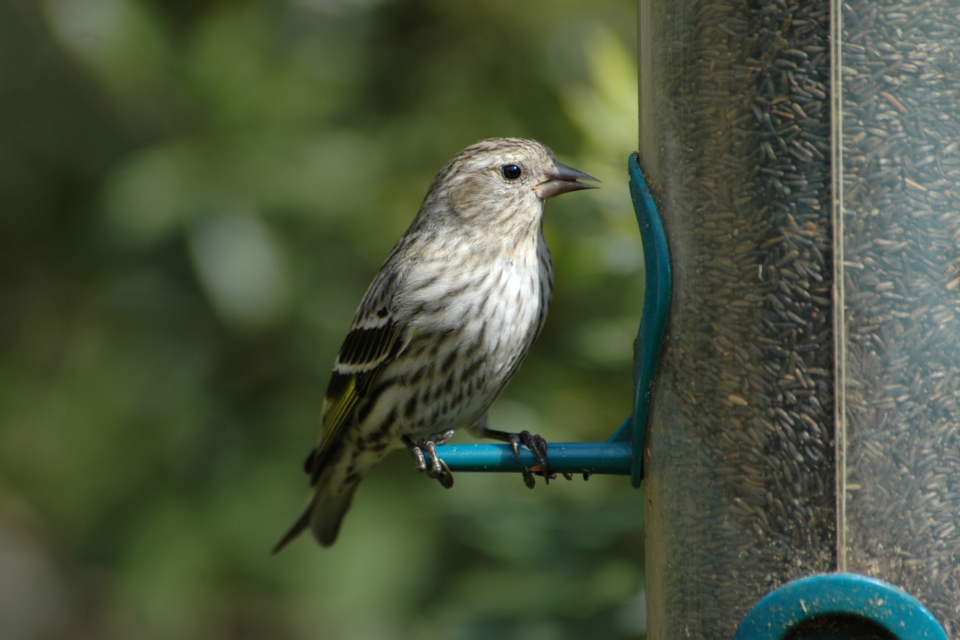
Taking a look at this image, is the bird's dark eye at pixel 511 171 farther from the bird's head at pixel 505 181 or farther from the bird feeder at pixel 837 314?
the bird feeder at pixel 837 314

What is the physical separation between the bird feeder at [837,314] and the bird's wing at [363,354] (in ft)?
5.53

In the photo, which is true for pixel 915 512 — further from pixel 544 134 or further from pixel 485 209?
pixel 544 134

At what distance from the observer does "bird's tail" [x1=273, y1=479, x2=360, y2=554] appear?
17.1 ft

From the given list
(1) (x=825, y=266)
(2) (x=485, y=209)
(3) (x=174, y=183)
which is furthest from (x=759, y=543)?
(3) (x=174, y=183)

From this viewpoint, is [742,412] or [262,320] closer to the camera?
[742,412]

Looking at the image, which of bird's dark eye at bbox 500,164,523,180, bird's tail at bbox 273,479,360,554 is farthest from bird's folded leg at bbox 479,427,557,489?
bird's tail at bbox 273,479,360,554

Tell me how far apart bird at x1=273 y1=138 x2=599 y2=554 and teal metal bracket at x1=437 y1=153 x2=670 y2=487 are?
439mm

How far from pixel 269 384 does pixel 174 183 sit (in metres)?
1.27

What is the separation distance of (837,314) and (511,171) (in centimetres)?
191

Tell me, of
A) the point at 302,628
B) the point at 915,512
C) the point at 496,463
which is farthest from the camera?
the point at 302,628

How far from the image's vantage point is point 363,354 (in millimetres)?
4598

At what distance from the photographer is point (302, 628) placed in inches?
336

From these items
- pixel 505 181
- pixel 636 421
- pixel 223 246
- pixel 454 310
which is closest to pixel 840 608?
pixel 636 421

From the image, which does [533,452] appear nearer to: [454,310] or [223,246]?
[454,310]
